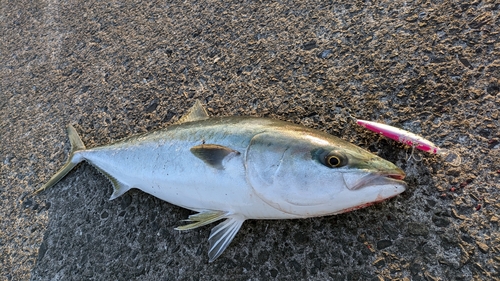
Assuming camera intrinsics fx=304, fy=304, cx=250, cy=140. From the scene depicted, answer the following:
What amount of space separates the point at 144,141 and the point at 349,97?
1.51 meters

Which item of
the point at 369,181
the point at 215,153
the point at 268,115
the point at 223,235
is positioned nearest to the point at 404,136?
the point at 369,181

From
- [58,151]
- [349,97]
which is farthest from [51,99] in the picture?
[349,97]

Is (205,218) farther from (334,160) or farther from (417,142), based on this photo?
(417,142)

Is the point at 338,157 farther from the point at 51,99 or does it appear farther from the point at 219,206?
the point at 51,99

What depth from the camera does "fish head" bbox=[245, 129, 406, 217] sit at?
4.98ft

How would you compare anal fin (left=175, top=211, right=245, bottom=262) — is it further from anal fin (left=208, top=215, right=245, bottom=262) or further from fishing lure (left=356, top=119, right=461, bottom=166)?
fishing lure (left=356, top=119, right=461, bottom=166)

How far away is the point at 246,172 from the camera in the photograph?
172 centimetres

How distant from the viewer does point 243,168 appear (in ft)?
5.69

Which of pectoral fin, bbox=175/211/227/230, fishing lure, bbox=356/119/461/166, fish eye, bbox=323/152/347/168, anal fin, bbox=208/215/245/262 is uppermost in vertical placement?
fish eye, bbox=323/152/347/168

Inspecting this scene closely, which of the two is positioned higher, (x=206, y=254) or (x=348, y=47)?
(x=348, y=47)

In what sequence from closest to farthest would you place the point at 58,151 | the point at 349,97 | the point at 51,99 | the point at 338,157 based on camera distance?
1. the point at 338,157
2. the point at 349,97
3. the point at 58,151
4. the point at 51,99

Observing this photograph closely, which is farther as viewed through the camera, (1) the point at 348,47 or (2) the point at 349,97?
(1) the point at 348,47

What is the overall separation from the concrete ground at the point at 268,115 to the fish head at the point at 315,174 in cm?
34

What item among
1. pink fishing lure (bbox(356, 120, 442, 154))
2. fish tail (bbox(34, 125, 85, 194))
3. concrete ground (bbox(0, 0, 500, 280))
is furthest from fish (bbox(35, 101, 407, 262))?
fish tail (bbox(34, 125, 85, 194))
